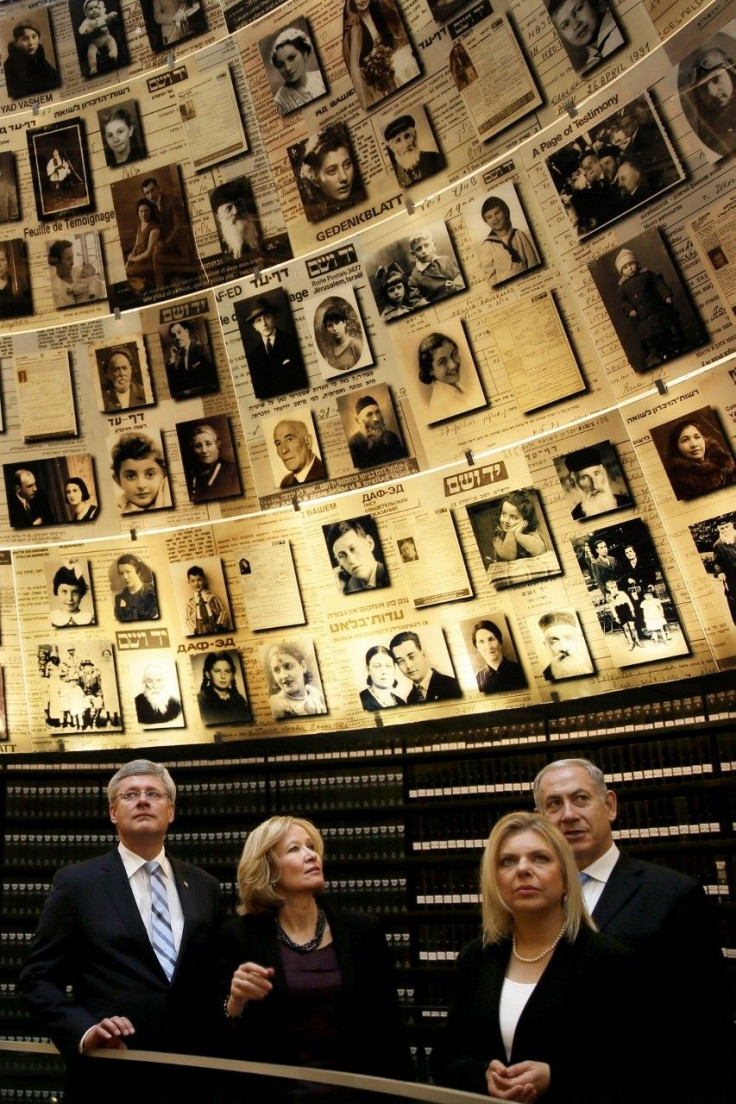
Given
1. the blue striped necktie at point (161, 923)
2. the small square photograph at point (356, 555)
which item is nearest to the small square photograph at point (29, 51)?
the small square photograph at point (356, 555)

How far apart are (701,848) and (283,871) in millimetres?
2723

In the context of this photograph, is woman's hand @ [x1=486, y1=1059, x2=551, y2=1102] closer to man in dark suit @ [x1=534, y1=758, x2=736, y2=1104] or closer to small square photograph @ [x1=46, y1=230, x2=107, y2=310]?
man in dark suit @ [x1=534, y1=758, x2=736, y2=1104]

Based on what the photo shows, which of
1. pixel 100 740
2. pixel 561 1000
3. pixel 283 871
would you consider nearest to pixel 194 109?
pixel 100 740

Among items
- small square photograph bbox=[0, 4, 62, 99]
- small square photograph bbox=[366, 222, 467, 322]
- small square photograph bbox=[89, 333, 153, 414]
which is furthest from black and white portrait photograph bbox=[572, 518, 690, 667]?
small square photograph bbox=[0, 4, 62, 99]

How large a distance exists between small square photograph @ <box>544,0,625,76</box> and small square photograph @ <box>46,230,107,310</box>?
11.5 ft

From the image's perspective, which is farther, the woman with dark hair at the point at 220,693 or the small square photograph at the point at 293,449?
the woman with dark hair at the point at 220,693

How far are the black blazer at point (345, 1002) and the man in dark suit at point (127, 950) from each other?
25cm

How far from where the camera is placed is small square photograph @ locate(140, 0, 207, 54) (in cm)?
732

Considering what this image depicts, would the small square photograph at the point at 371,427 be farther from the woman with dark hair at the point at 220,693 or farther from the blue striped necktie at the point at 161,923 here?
the blue striped necktie at the point at 161,923

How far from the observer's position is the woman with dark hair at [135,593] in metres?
7.22

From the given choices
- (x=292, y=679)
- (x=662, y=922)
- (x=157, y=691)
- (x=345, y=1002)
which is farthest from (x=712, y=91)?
(x=157, y=691)

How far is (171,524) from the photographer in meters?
7.22

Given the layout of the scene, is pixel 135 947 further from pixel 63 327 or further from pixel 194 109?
pixel 194 109

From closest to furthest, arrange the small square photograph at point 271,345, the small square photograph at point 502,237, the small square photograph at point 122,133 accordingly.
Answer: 1. the small square photograph at point 502,237
2. the small square photograph at point 271,345
3. the small square photograph at point 122,133
